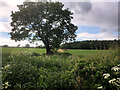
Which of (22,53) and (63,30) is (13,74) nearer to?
(22,53)

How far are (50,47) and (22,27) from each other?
151 inches

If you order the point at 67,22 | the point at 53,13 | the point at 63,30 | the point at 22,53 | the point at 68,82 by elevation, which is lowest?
the point at 68,82

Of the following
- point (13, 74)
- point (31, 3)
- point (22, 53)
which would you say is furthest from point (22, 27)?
point (13, 74)

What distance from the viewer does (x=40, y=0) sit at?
12.1 metres

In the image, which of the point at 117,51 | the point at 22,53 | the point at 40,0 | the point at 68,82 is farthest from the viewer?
the point at 40,0

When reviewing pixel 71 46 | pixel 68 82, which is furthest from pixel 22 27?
pixel 68 82

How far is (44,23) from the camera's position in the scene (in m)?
12.1

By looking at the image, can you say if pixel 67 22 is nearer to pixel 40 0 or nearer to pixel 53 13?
pixel 53 13

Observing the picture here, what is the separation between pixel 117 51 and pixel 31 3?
9774mm

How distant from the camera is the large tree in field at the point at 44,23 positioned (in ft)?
38.1

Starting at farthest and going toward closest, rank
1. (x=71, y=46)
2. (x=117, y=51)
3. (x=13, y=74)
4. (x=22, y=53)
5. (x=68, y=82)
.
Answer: (x=71, y=46)
(x=22, y=53)
(x=117, y=51)
(x=13, y=74)
(x=68, y=82)

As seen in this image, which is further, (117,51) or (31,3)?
(31,3)

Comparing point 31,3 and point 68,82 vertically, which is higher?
point 31,3

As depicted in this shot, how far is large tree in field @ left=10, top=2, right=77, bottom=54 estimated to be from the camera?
38.1 ft
